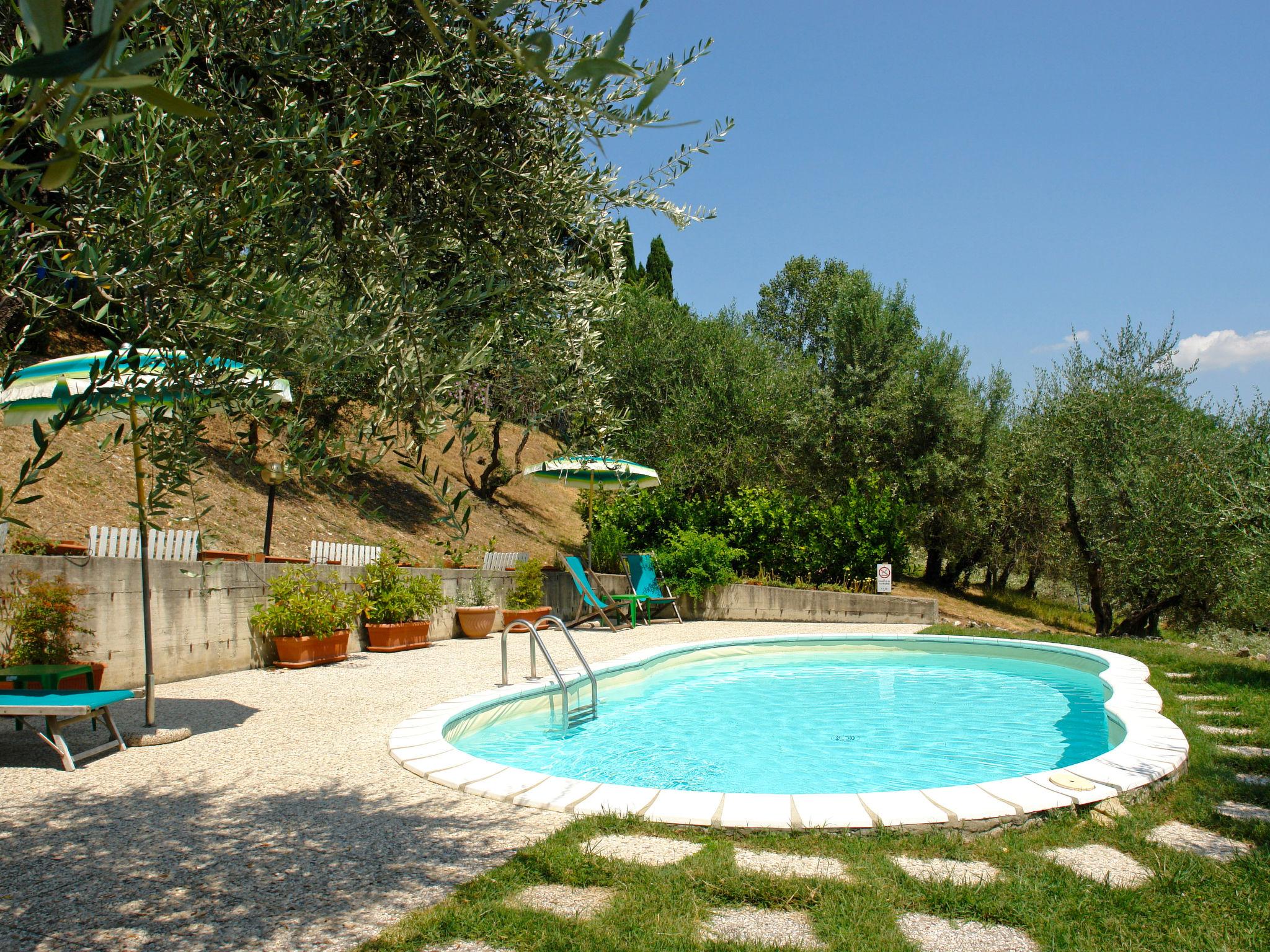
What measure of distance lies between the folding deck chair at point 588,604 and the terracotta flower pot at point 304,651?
4.19 meters

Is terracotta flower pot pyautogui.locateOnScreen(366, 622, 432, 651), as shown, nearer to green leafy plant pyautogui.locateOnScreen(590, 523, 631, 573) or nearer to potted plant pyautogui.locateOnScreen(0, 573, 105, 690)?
potted plant pyautogui.locateOnScreen(0, 573, 105, 690)

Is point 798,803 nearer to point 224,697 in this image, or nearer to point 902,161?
point 224,697

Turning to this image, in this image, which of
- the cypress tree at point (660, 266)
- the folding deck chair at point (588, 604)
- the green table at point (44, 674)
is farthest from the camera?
the cypress tree at point (660, 266)

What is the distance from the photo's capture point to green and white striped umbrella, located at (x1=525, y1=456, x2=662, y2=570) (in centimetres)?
422

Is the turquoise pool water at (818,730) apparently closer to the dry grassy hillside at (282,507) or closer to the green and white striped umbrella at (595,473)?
the green and white striped umbrella at (595,473)

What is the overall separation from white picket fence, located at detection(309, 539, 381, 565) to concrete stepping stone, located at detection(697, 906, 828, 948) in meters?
8.11

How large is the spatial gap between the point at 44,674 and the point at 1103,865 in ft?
19.5

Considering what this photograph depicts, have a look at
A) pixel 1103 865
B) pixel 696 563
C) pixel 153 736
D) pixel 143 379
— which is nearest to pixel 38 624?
pixel 153 736

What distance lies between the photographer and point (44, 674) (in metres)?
5.15

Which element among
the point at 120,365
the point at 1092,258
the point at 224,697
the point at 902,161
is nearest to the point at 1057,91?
the point at 902,161

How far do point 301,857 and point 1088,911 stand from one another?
2974 millimetres

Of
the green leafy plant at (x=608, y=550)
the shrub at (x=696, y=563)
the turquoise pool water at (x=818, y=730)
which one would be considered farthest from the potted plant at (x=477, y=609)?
the shrub at (x=696, y=563)

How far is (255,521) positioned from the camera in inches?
543

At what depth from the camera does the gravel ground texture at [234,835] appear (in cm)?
273
